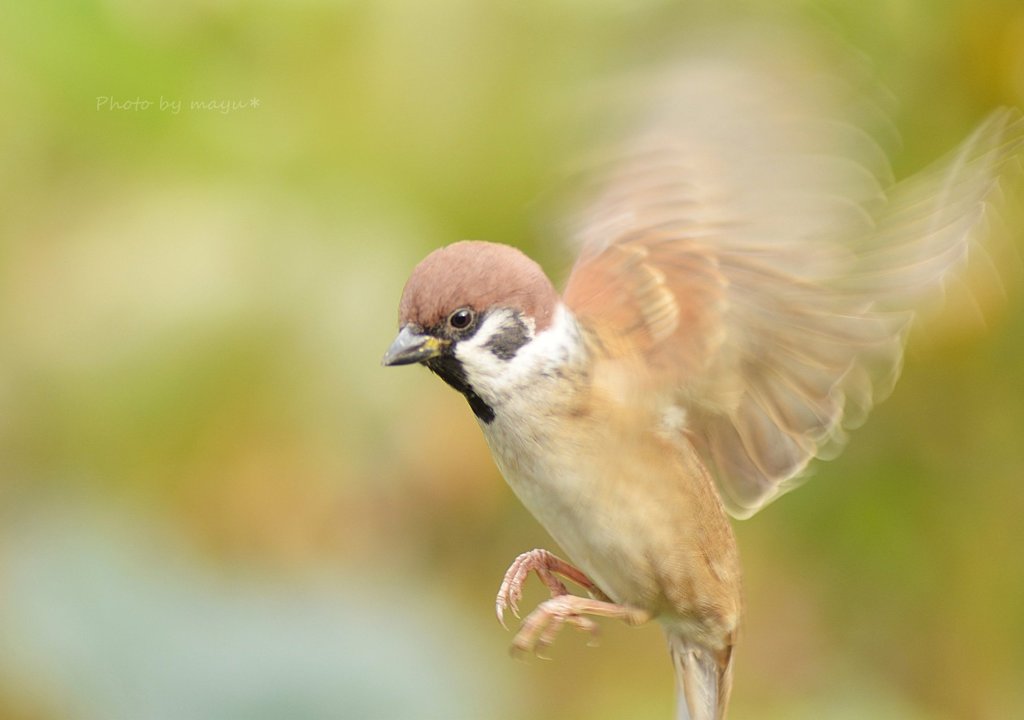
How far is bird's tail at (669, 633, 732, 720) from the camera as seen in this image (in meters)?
2.31

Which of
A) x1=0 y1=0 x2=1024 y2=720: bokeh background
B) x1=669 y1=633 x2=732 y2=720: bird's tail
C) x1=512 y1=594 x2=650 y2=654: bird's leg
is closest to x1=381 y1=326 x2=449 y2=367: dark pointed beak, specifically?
x1=512 y1=594 x2=650 y2=654: bird's leg

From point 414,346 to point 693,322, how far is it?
436 millimetres

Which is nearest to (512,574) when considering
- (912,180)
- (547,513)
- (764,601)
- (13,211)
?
(547,513)

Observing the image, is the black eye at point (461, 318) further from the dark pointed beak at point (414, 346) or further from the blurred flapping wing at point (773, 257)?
the blurred flapping wing at point (773, 257)

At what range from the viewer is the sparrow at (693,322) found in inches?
73.2

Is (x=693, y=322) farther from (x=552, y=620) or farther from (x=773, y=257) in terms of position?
(x=552, y=620)

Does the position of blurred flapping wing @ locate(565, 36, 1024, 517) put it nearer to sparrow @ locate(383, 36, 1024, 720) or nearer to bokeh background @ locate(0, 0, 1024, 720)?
sparrow @ locate(383, 36, 1024, 720)

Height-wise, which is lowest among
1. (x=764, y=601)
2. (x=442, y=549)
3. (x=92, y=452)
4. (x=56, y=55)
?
(x=764, y=601)

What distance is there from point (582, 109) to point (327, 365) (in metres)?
0.70

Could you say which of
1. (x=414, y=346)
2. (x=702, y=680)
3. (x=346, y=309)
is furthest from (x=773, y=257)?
(x=346, y=309)

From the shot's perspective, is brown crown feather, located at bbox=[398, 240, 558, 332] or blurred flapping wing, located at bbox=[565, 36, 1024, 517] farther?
blurred flapping wing, located at bbox=[565, 36, 1024, 517]

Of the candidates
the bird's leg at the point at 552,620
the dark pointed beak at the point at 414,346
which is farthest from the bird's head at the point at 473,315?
the bird's leg at the point at 552,620

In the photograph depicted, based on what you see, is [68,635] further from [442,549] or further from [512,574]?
[442,549]

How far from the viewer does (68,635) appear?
2096 millimetres
